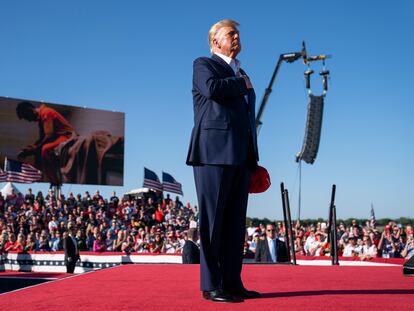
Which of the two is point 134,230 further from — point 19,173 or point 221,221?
point 221,221

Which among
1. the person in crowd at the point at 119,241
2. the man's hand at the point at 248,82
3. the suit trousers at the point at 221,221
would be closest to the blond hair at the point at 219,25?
the man's hand at the point at 248,82

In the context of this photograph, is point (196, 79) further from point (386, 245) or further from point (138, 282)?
point (386, 245)

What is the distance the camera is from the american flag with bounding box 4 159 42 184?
30266 mm

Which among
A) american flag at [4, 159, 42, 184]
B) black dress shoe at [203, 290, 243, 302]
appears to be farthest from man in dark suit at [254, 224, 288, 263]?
american flag at [4, 159, 42, 184]

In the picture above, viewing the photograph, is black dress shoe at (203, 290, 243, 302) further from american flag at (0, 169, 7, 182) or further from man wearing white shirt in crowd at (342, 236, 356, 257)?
american flag at (0, 169, 7, 182)

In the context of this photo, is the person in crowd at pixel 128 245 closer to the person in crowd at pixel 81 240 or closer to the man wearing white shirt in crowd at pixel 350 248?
the person in crowd at pixel 81 240

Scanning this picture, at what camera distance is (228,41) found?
11.0ft

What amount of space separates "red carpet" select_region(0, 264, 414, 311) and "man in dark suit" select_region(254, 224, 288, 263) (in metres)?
5.49

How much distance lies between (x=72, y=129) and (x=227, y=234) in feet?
124

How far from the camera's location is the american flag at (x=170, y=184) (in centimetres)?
3053

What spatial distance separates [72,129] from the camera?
1567 inches

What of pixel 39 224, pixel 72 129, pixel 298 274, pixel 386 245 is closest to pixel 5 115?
pixel 72 129

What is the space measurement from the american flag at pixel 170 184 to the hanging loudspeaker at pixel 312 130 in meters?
9.42

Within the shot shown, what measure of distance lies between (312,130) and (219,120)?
35075mm
